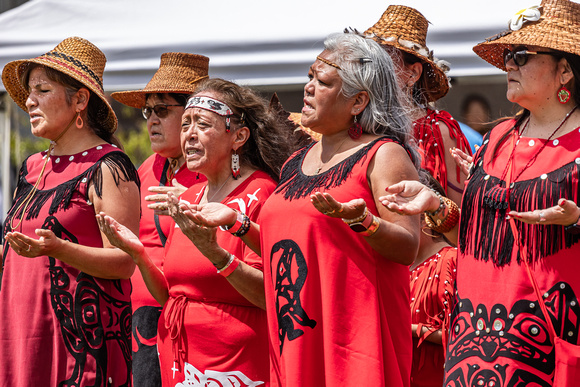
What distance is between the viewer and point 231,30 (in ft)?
17.5

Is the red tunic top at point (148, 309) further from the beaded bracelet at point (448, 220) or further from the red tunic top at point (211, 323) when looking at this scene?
the beaded bracelet at point (448, 220)

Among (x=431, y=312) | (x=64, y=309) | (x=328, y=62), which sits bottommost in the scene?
(x=431, y=312)

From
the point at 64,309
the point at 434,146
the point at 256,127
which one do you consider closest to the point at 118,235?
the point at 64,309

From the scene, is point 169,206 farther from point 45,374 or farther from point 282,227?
point 45,374

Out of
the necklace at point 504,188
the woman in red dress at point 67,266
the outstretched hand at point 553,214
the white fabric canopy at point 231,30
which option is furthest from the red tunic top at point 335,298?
the white fabric canopy at point 231,30

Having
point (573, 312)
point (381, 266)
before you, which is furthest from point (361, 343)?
point (573, 312)

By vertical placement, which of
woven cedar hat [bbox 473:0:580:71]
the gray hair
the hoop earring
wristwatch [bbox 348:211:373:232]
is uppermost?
woven cedar hat [bbox 473:0:580:71]

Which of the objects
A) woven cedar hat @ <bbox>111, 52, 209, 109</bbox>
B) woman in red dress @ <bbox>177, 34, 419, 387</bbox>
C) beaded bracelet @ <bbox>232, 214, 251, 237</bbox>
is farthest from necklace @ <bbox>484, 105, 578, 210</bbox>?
woven cedar hat @ <bbox>111, 52, 209, 109</bbox>

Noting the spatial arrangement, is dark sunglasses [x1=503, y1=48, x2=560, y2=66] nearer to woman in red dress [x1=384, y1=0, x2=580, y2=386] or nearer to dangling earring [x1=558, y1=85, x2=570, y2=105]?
woman in red dress [x1=384, y1=0, x2=580, y2=386]

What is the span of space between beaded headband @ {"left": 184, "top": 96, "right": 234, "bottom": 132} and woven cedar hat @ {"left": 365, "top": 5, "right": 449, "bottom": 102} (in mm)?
816

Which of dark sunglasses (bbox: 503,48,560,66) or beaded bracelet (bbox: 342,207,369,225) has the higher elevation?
dark sunglasses (bbox: 503,48,560,66)

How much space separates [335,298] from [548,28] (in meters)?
1.29

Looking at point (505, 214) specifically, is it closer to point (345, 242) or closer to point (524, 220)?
point (524, 220)

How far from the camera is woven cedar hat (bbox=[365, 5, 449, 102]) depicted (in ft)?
13.1
